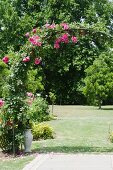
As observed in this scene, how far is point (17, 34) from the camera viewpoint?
43.5 metres

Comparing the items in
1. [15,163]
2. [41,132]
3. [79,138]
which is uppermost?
[41,132]

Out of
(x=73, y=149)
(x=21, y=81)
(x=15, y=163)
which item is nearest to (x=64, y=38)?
(x=21, y=81)

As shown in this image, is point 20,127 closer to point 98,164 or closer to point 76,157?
point 76,157

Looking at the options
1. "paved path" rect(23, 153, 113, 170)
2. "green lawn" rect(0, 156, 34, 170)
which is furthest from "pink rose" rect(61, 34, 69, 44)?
"green lawn" rect(0, 156, 34, 170)

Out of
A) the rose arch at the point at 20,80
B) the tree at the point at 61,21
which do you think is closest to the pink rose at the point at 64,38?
the rose arch at the point at 20,80

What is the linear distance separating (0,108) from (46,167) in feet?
10.6

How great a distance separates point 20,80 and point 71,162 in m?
3.08

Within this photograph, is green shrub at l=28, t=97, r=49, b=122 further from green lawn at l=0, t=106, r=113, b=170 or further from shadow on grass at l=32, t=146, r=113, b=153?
shadow on grass at l=32, t=146, r=113, b=153

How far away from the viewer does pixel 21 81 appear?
498 inches

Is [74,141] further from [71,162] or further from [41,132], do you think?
[71,162]

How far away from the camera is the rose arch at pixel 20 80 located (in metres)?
12.5

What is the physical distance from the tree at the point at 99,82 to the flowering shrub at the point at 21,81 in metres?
21.7

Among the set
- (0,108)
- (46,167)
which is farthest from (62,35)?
(46,167)

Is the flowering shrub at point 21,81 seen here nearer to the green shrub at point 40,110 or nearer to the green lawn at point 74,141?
the green lawn at point 74,141
